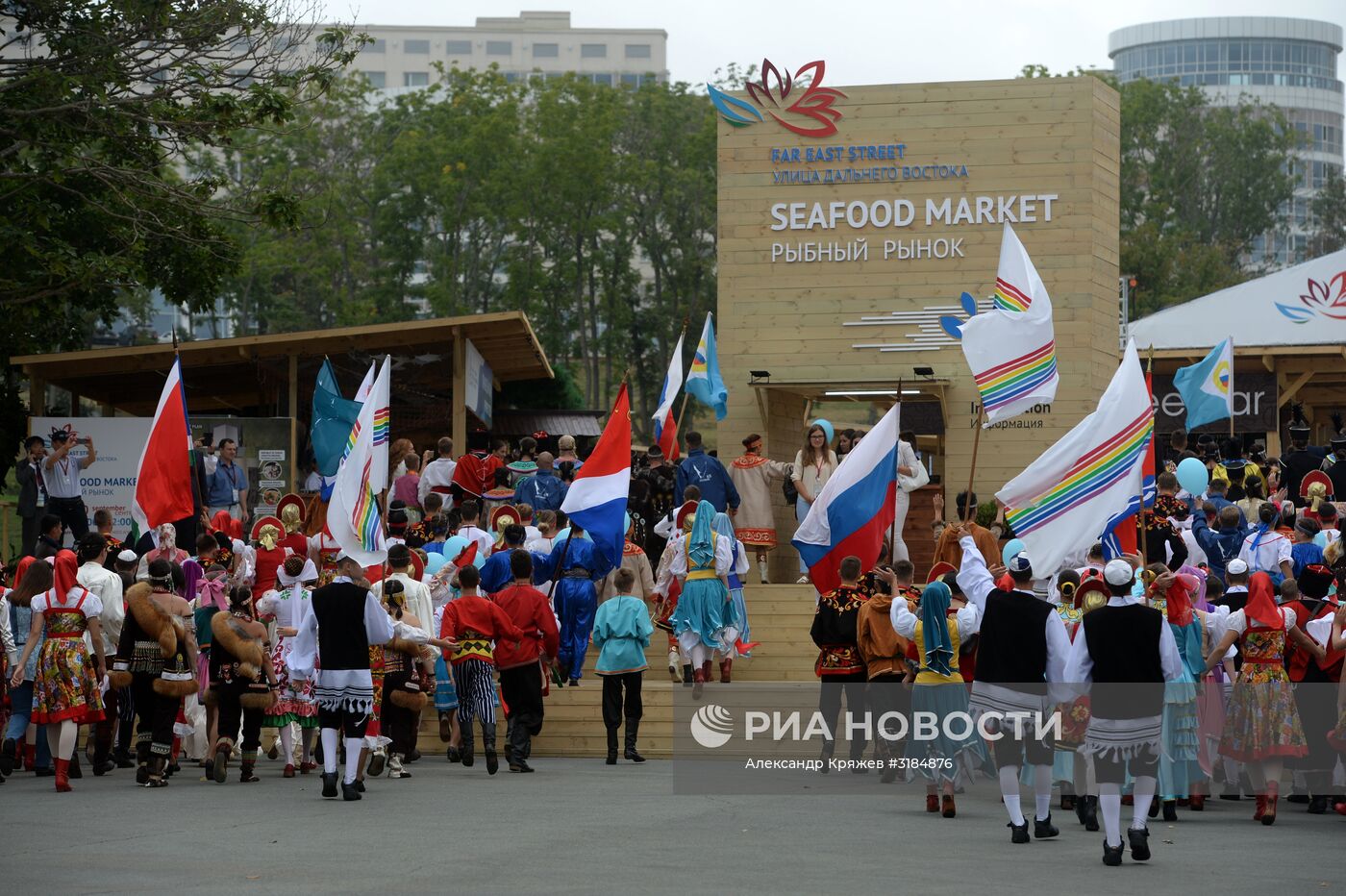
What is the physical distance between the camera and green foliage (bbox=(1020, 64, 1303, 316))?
2308 inches

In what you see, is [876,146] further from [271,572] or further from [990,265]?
[271,572]

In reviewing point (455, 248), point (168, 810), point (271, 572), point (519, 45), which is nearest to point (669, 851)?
point (168, 810)

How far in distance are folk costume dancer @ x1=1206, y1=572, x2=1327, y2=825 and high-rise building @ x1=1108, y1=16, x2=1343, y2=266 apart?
136m

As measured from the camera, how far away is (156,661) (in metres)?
14.0

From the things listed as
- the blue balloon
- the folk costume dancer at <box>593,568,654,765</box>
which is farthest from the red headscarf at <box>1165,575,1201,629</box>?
the blue balloon

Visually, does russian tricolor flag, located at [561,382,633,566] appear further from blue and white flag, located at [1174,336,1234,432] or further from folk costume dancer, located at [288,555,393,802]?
blue and white flag, located at [1174,336,1234,432]

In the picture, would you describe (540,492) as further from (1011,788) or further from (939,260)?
(1011,788)

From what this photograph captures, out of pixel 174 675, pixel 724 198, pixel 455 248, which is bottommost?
pixel 174 675

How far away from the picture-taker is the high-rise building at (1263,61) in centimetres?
14550

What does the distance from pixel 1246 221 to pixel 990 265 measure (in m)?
43.0

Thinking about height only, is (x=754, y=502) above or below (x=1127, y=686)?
above

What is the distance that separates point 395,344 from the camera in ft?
80.6

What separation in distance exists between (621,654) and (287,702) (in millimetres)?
2863

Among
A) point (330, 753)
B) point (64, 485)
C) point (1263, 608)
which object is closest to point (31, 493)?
point (64, 485)
